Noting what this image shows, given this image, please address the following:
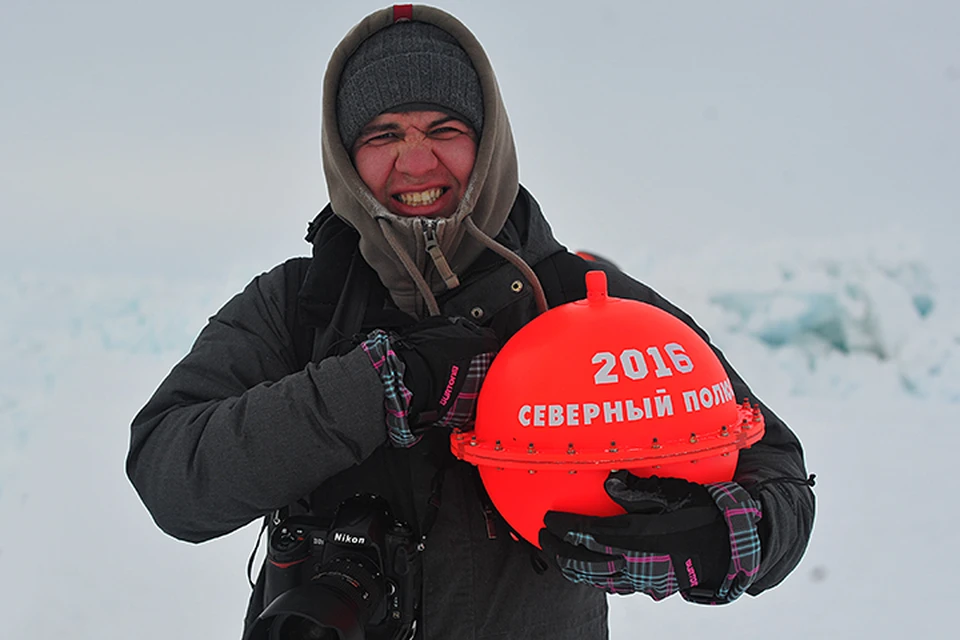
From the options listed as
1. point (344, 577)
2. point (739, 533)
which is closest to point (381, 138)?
point (344, 577)

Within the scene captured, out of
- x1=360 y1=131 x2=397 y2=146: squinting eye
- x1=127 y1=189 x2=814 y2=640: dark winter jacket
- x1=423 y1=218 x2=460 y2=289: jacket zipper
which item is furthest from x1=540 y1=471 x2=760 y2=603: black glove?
x1=360 y1=131 x2=397 y2=146: squinting eye

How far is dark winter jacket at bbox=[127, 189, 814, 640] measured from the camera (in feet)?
3.62

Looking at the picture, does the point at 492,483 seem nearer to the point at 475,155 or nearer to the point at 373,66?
the point at 475,155

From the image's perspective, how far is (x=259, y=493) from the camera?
112 centimetres

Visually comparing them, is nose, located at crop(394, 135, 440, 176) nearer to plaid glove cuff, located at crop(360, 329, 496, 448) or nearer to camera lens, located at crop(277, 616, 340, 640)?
plaid glove cuff, located at crop(360, 329, 496, 448)

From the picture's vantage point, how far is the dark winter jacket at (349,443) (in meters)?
1.10

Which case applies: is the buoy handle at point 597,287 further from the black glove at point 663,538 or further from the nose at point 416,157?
the nose at point 416,157

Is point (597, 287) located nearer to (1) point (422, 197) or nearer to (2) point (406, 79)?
(1) point (422, 197)

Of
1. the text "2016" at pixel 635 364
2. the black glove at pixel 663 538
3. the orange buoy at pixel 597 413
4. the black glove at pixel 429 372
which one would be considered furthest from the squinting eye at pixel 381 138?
the black glove at pixel 663 538

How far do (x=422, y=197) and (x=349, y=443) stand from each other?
537 mm

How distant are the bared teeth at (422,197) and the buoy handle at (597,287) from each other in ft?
1.40

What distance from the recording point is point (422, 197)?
Answer: 140 centimetres

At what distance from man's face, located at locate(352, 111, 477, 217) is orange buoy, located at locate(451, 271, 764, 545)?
1.40ft

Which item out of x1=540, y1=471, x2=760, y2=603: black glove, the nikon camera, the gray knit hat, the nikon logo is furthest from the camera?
the gray knit hat
